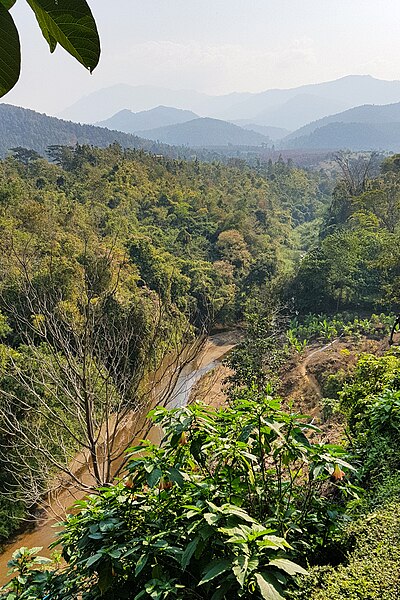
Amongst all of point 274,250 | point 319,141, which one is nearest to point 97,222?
point 274,250

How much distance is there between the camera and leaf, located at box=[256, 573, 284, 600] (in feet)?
3.56

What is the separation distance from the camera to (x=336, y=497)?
2.31 m

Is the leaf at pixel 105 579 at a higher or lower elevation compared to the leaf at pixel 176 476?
lower

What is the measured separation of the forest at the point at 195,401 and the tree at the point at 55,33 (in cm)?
112

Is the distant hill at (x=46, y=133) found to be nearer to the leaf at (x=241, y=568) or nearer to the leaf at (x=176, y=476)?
the leaf at (x=176, y=476)

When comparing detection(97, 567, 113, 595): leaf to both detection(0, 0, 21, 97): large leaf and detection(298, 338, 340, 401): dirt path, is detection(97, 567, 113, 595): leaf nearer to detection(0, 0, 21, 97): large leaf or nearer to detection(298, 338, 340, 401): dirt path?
detection(0, 0, 21, 97): large leaf

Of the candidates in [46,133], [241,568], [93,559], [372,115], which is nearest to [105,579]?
[93,559]

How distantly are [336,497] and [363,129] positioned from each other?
145237 mm

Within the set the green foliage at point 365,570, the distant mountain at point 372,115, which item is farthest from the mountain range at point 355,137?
the green foliage at point 365,570

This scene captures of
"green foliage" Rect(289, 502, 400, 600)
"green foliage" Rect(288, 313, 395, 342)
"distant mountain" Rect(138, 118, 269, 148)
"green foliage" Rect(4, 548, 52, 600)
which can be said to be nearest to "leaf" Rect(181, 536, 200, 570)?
"green foliage" Rect(289, 502, 400, 600)

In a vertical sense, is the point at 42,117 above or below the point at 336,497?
above

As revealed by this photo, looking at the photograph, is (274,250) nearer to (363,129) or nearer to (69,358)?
(69,358)

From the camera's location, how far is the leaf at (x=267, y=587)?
1086 millimetres

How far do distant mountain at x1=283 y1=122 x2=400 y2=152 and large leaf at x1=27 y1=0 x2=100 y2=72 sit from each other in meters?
131
